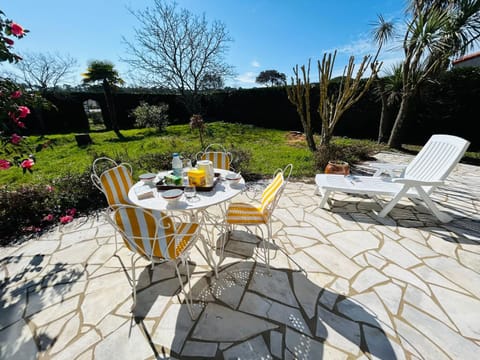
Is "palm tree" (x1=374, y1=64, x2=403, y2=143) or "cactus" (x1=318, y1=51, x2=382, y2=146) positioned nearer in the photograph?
"cactus" (x1=318, y1=51, x2=382, y2=146)

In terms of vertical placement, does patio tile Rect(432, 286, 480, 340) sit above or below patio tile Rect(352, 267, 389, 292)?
above

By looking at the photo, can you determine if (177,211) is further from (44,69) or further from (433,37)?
(44,69)

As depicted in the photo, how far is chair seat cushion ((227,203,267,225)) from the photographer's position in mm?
1896

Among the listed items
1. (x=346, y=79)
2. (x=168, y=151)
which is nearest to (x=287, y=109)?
(x=346, y=79)

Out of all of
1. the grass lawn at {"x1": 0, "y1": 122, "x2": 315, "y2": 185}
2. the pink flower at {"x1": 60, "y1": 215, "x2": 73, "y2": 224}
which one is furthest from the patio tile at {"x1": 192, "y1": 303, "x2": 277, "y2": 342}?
the grass lawn at {"x1": 0, "y1": 122, "x2": 315, "y2": 185}

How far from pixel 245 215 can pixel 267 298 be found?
73cm

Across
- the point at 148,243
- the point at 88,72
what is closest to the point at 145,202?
the point at 148,243

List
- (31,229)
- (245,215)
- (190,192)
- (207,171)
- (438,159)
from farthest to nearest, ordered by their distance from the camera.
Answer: (438,159)
(31,229)
(245,215)
(207,171)
(190,192)

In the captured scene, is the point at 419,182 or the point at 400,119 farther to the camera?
the point at 400,119

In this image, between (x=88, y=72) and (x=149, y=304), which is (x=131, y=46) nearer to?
(x=88, y=72)

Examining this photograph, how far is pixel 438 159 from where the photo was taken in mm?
2721

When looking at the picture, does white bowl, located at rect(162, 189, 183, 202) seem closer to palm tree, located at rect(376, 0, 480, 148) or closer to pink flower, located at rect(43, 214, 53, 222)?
pink flower, located at rect(43, 214, 53, 222)

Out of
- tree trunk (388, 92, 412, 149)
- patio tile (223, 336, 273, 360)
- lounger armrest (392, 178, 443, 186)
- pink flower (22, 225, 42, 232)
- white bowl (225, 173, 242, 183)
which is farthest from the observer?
tree trunk (388, 92, 412, 149)

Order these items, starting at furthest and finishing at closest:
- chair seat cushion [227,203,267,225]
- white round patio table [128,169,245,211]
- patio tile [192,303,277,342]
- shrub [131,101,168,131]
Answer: shrub [131,101,168,131]
chair seat cushion [227,203,267,225]
white round patio table [128,169,245,211]
patio tile [192,303,277,342]
